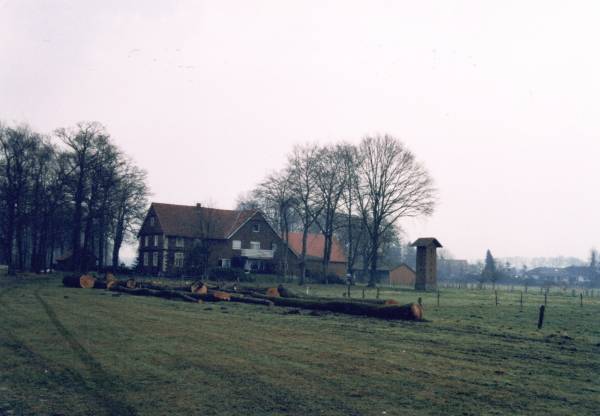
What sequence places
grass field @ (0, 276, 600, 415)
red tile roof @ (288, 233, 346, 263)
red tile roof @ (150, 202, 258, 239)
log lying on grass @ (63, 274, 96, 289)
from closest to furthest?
grass field @ (0, 276, 600, 415), log lying on grass @ (63, 274, 96, 289), red tile roof @ (150, 202, 258, 239), red tile roof @ (288, 233, 346, 263)

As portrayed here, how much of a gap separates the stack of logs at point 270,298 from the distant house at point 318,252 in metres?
41.3

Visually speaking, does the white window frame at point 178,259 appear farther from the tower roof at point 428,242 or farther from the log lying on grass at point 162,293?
the log lying on grass at point 162,293

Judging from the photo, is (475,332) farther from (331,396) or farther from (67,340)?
(67,340)

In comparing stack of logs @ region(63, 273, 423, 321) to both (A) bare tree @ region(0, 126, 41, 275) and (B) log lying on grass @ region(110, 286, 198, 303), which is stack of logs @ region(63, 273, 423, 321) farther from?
(A) bare tree @ region(0, 126, 41, 275)

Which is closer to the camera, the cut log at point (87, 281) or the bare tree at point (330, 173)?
the cut log at point (87, 281)

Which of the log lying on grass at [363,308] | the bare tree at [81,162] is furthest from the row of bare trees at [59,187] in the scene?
the log lying on grass at [363,308]

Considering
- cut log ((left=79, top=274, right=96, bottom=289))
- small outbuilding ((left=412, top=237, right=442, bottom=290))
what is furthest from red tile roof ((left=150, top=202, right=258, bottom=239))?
cut log ((left=79, top=274, right=96, bottom=289))

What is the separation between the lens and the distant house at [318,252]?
76.8 metres

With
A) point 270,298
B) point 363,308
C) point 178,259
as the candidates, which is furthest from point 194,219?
point 363,308

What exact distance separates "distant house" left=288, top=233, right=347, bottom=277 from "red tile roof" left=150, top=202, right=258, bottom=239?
958 centimetres

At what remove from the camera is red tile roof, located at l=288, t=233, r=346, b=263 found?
78.2 metres

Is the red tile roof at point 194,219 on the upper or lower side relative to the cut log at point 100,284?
upper

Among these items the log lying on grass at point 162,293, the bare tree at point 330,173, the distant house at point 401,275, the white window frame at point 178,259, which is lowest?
the distant house at point 401,275

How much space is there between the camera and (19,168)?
51844 millimetres
